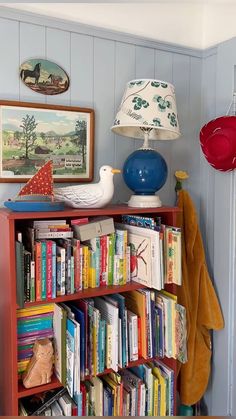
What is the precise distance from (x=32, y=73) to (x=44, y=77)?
0.05 m

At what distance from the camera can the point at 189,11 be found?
183cm

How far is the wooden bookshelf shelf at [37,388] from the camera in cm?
123

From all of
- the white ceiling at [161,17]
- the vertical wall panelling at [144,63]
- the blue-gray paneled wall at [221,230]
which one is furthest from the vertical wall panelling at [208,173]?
the vertical wall panelling at [144,63]

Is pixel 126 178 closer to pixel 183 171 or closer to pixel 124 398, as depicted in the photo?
pixel 183 171

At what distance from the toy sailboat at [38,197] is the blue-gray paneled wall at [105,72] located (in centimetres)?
20

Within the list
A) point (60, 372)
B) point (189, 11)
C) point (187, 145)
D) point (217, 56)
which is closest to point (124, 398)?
point (60, 372)

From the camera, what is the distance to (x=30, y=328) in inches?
51.3

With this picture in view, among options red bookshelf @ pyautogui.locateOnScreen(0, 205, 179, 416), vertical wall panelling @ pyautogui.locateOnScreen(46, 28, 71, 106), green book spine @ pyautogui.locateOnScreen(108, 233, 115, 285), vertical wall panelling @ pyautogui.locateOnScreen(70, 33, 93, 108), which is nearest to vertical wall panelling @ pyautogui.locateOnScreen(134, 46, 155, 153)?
vertical wall panelling @ pyautogui.locateOnScreen(70, 33, 93, 108)

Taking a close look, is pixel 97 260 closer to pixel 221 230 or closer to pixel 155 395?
pixel 155 395

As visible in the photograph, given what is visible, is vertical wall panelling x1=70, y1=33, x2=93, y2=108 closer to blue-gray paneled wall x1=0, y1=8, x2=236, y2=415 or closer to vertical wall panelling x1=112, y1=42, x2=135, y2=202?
blue-gray paneled wall x1=0, y1=8, x2=236, y2=415

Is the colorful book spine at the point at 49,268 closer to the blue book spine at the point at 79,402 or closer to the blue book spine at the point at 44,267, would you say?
the blue book spine at the point at 44,267

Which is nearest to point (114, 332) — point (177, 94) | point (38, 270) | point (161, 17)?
point (38, 270)

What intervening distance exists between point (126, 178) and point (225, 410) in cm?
126

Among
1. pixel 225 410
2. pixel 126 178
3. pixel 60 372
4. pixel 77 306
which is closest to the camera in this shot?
pixel 60 372
